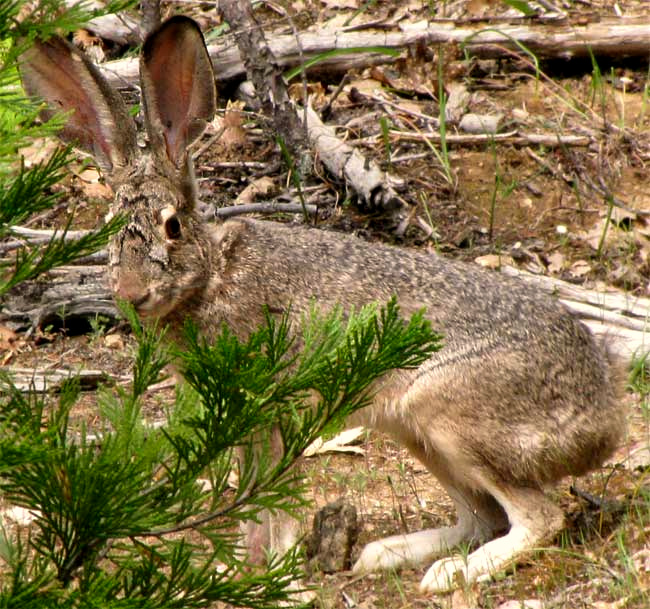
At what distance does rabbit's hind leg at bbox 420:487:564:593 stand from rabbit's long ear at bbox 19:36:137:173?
224 centimetres

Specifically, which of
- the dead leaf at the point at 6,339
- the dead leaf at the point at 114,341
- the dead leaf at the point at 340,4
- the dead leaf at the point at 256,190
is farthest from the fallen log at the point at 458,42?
the dead leaf at the point at 6,339

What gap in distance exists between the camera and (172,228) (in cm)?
496

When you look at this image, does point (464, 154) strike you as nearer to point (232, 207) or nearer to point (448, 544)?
point (232, 207)

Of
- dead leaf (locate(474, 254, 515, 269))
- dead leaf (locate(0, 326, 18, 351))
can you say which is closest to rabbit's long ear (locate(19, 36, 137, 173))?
dead leaf (locate(0, 326, 18, 351))

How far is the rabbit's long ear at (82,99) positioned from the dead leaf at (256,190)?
139 inches

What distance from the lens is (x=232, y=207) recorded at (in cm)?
814

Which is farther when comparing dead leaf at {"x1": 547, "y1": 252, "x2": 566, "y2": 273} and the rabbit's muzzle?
dead leaf at {"x1": 547, "y1": 252, "x2": 566, "y2": 273}

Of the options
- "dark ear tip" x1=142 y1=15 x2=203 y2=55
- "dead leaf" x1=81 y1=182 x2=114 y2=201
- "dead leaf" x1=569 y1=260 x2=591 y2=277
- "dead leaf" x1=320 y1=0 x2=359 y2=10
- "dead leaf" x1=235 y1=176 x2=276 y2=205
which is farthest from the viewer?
"dead leaf" x1=320 y1=0 x2=359 y2=10

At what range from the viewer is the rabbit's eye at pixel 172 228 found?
16.1ft

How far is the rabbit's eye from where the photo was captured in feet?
16.1

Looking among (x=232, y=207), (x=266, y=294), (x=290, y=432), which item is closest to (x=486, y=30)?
(x=232, y=207)

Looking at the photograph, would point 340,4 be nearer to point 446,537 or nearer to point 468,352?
point 468,352

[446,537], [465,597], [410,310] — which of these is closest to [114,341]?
[410,310]

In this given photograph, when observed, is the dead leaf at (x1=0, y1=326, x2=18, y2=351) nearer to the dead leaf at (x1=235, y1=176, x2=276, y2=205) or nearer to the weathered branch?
the dead leaf at (x1=235, y1=176, x2=276, y2=205)
